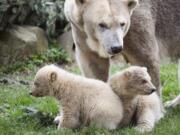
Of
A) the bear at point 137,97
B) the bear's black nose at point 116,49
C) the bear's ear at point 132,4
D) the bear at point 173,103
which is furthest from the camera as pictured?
the bear at point 173,103

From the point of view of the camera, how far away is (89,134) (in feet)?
17.4

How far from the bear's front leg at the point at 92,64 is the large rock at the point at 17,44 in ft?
11.3

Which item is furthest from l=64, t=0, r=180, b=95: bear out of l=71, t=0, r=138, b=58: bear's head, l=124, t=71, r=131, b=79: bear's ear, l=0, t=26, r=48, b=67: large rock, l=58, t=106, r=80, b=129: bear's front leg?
l=0, t=26, r=48, b=67: large rock

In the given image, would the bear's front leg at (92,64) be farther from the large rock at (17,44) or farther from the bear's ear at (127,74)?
the large rock at (17,44)

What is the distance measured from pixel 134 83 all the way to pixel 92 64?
3.63 ft

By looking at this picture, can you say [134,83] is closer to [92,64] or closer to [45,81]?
[45,81]

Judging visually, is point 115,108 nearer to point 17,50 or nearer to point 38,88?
point 38,88

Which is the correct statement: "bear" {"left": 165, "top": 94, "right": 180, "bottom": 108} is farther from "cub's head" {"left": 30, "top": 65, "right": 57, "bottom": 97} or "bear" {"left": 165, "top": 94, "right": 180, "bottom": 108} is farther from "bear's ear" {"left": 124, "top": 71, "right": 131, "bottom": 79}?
"cub's head" {"left": 30, "top": 65, "right": 57, "bottom": 97}

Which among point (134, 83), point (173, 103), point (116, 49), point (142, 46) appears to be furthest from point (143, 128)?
point (173, 103)

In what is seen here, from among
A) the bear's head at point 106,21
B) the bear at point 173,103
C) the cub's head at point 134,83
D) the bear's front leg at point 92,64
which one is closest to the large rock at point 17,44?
the bear's front leg at point 92,64

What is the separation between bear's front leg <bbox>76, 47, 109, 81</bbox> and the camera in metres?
6.39

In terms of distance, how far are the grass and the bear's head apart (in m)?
0.86

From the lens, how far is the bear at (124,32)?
5707 millimetres

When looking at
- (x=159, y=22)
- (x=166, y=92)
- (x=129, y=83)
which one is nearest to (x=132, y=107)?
Answer: (x=129, y=83)
